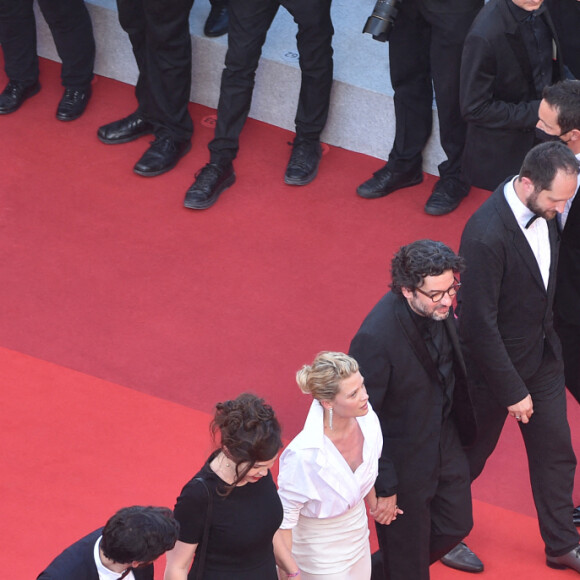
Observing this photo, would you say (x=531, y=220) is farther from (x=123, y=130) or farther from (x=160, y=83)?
(x=123, y=130)

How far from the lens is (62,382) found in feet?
14.2

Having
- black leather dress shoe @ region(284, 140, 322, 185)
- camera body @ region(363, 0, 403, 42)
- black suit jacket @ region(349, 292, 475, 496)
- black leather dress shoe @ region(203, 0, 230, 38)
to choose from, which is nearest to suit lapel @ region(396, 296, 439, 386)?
black suit jacket @ region(349, 292, 475, 496)

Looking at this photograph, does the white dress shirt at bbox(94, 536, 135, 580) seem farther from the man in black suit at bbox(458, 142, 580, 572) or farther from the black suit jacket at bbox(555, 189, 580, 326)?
the black suit jacket at bbox(555, 189, 580, 326)

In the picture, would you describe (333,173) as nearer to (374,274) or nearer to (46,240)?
(374,274)

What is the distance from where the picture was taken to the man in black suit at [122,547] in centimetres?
252

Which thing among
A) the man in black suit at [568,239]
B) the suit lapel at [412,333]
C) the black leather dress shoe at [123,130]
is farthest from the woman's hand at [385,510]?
the black leather dress shoe at [123,130]

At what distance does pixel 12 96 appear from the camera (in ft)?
19.3

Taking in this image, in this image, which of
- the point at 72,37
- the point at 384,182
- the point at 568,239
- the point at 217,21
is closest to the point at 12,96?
the point at 72,37

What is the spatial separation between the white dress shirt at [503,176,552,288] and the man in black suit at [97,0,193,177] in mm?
2467

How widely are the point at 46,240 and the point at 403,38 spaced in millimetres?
1927

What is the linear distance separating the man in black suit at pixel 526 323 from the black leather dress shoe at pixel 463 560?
26cm

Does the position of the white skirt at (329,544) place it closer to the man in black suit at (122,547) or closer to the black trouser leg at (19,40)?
the man in black suit at (122,547)

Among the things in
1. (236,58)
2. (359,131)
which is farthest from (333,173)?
(236,58)

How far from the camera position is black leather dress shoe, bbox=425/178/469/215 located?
5254 mm
